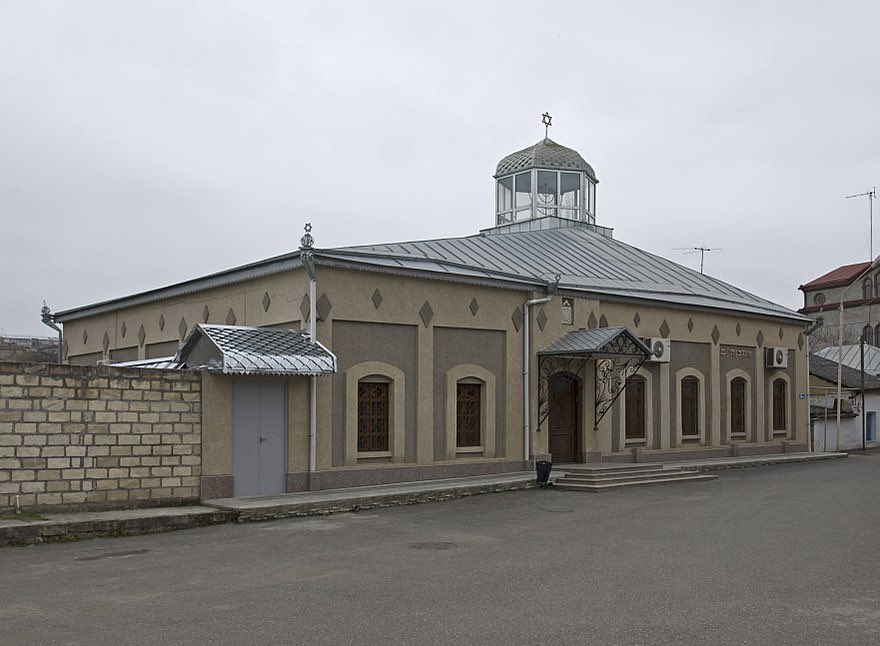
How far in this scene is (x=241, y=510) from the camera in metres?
13.6

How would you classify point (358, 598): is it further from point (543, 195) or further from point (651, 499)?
point (543, 195)

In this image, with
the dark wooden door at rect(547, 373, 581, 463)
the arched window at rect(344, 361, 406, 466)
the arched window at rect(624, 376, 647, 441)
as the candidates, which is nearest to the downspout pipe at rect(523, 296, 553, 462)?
the dark wooden door at rect(547, 373, 581, 463)

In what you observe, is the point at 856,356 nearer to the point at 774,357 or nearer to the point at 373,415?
the point at 774,357

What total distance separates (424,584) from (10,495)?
699 cm

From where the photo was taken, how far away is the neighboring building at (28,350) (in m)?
33.3

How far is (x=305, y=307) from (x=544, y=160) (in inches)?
548

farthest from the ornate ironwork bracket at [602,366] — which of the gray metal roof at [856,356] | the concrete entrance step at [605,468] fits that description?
the gray metal roof at [856,356]

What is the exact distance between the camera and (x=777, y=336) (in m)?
27.4

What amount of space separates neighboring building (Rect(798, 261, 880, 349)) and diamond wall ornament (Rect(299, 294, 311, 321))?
47.0 metres

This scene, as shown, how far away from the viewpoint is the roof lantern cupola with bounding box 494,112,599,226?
92.3 ft

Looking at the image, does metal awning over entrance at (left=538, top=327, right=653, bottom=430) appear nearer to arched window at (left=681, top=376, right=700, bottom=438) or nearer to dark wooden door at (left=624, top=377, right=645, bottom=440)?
dark wooden door at (left=624, top=377, right=645, bottom=440)

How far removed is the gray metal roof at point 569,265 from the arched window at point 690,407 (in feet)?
7.15

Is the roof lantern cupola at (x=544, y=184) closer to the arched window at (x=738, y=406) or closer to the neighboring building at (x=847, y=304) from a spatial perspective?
the arched window at (x=738, y=406)

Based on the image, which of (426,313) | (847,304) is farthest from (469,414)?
(847,304)
